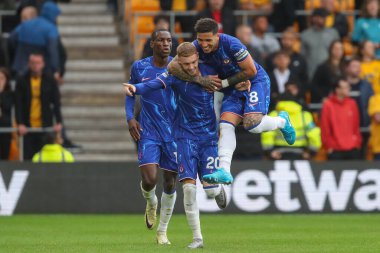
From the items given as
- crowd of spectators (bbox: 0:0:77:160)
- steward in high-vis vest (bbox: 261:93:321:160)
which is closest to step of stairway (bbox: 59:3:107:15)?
crowd of spectators (bbox: 0:0:77:160)

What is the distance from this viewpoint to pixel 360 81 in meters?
23.0

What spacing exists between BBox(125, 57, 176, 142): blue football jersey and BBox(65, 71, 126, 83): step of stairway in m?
8.30

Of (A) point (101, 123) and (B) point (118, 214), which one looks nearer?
(B) point (118, 214)

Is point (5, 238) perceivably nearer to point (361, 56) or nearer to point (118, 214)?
point (118, 214)

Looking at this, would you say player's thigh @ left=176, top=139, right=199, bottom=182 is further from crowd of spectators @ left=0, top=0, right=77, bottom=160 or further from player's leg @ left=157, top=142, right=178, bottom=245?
crowd of spectators @ left=0, top=0, right=77, bottom=160

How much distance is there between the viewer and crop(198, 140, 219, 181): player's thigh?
1469 centimetres

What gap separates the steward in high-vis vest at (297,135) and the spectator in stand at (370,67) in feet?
6.55

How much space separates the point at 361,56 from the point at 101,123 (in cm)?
520

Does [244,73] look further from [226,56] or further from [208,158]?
[208,158]

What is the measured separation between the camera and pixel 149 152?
52.3 ft

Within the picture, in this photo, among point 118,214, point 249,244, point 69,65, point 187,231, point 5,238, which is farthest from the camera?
point 69,65

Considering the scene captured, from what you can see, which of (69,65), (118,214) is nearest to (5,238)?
(118,214)

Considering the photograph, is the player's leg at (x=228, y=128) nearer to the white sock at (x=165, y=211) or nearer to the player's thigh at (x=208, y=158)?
the player's thigh at (x=208, y=158)

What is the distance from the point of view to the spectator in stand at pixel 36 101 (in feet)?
71.9
